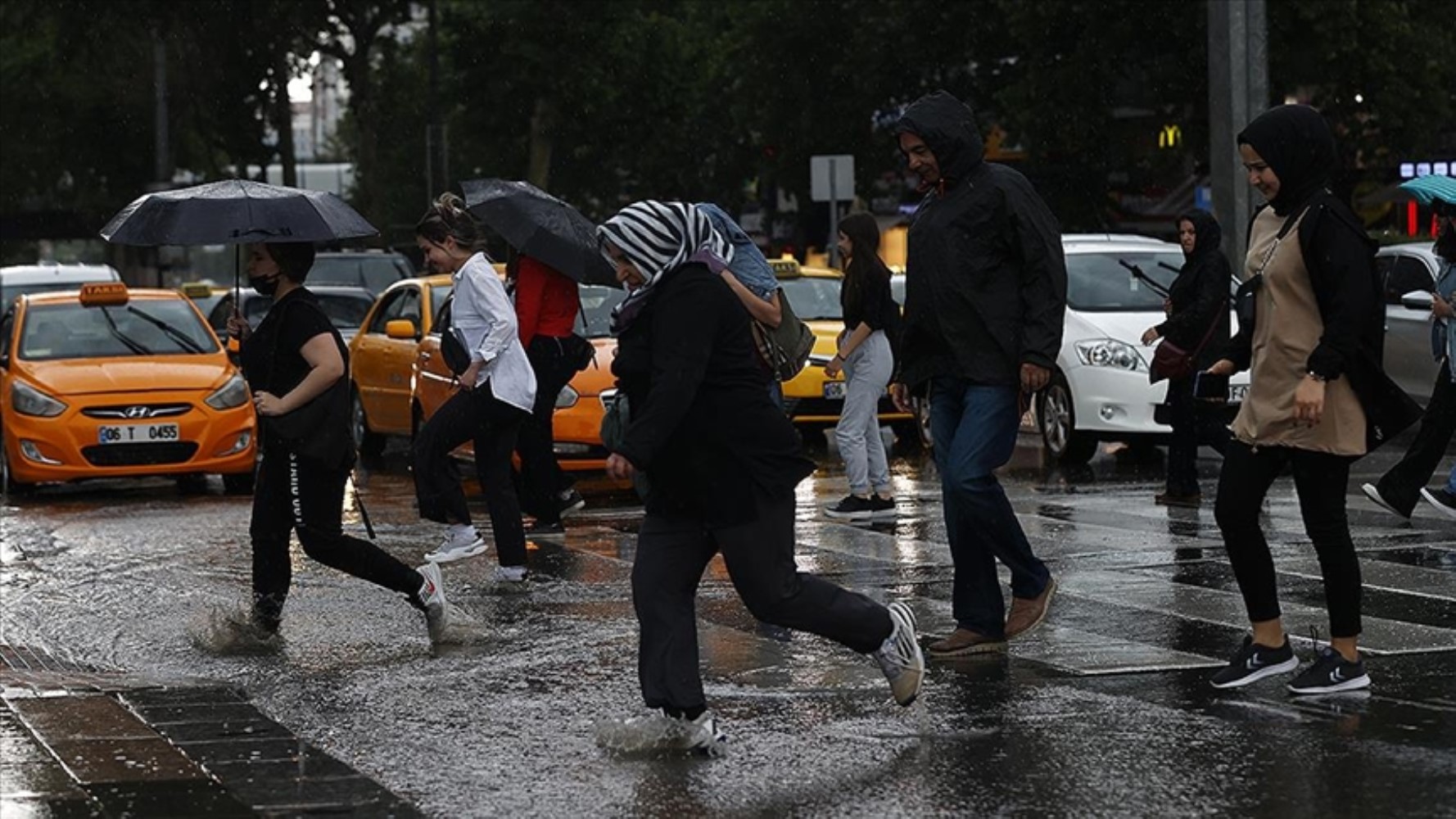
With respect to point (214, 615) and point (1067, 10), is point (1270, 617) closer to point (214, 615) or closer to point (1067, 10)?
point (214, 615)

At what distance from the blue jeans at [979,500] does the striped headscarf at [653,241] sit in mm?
1705

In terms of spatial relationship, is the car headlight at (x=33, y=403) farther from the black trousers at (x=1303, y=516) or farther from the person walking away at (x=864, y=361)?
the black trousers at (x=1303, y=516)

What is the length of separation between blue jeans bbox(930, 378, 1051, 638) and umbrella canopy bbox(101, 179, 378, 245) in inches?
98.4

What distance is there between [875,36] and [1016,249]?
41.0 metres

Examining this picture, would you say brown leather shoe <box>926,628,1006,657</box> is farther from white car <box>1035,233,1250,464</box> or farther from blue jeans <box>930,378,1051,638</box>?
white car <box>1035,233,1250,464</box>

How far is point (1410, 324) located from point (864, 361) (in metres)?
7.92

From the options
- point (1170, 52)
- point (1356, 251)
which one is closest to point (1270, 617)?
point (1356, 251)

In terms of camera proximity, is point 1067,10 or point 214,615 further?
point 1067,10

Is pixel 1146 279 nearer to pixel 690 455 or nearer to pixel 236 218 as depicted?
pixel 236 218

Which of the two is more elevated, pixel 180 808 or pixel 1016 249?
pixel 1016 249

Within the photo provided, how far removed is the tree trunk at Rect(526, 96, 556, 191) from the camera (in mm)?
53344

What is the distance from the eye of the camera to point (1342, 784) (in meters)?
6.77

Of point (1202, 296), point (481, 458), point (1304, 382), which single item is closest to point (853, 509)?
point (1202, 296)

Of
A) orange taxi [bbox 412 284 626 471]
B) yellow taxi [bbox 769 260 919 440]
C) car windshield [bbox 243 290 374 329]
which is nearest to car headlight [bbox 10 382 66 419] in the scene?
orange taxi [bbox 412 284 626 471]
